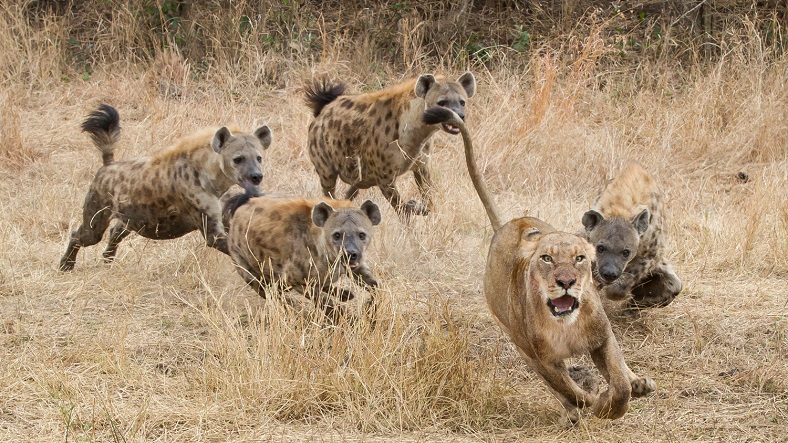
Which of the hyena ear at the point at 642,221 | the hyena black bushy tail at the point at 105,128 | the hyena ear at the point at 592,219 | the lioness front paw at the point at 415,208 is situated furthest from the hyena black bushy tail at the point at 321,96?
the hyena ear at the point at 642,221

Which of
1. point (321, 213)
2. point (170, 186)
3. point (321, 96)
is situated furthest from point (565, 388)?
point (321, 96)

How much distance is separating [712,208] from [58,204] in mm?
4798

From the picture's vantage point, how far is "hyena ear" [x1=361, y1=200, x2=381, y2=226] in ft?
20.0

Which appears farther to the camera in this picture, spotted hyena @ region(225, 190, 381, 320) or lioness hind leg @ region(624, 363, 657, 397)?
spotted hyena @ region(225, 190, 381, 320)

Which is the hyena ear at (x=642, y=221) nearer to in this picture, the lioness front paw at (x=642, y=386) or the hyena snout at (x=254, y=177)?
the lioness front paw at (x=642, y=386)

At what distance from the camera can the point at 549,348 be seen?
4.50 m

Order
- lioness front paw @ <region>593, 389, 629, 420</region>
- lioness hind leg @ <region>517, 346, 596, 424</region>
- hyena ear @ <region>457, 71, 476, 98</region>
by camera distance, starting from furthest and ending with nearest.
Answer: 1. hyena ear @ <region>457, 71, 476, 98</region>
2. lioness hind leg @ <region>517, 346, 596, 424</region>
3. lioness front paw @ <region>593, 389, 629, 420</region>

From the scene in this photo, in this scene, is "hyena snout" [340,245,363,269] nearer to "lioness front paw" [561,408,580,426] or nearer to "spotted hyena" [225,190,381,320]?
"spotted hyena" [225,190,381,320]

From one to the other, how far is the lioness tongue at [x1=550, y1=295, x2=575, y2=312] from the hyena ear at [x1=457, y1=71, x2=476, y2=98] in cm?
418

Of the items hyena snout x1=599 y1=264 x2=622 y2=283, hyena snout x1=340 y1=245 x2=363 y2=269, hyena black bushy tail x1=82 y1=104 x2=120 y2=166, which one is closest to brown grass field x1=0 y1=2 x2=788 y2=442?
hyena snout x1=340 y1=245 x2=363 y2=269

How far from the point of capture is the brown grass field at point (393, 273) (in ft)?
16.1

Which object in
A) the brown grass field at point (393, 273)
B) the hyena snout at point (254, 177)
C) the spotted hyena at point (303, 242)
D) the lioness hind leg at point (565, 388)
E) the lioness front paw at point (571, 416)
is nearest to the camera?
the lioness hind leg at point (565, 388)

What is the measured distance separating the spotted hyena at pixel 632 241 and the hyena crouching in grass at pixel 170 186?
209cm

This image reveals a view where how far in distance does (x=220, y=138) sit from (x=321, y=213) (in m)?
1.30
